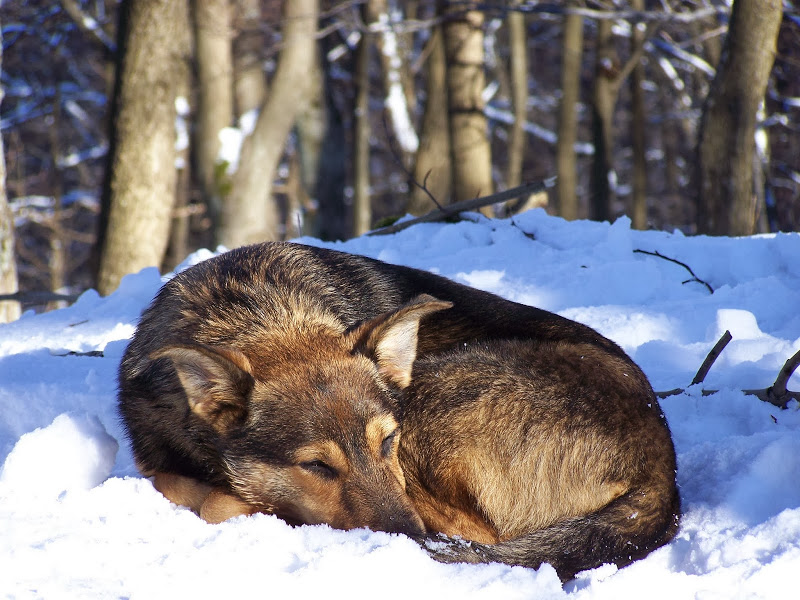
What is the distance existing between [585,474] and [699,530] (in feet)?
1.57

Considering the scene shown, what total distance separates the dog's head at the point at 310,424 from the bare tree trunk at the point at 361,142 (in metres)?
16.5

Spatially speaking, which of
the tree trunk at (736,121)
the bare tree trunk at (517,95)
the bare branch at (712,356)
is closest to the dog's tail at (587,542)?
the bare branch at (712,356)

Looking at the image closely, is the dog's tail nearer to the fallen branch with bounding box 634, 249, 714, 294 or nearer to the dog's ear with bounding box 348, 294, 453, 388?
the dog's ear with bounding box 348, 294, 453, 388

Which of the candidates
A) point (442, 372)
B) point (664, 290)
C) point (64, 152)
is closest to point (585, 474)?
point (442, 372)

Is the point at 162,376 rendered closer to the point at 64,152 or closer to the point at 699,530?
the point at 699,530

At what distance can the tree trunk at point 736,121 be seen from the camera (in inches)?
371

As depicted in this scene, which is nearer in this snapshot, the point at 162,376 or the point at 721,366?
the point at 162,376

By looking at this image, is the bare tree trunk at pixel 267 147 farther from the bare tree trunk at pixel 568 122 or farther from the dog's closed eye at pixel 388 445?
the dog's closed eye at pixel 388 445

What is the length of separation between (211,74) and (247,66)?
7.88 ft

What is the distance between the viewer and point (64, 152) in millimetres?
30047

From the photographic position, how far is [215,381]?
10.9 feet

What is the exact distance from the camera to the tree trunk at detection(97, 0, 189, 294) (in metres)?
10.1

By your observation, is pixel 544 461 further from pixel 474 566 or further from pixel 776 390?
pixel 776 390

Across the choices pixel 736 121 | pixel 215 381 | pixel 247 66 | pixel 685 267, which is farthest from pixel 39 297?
pixel 247 66
